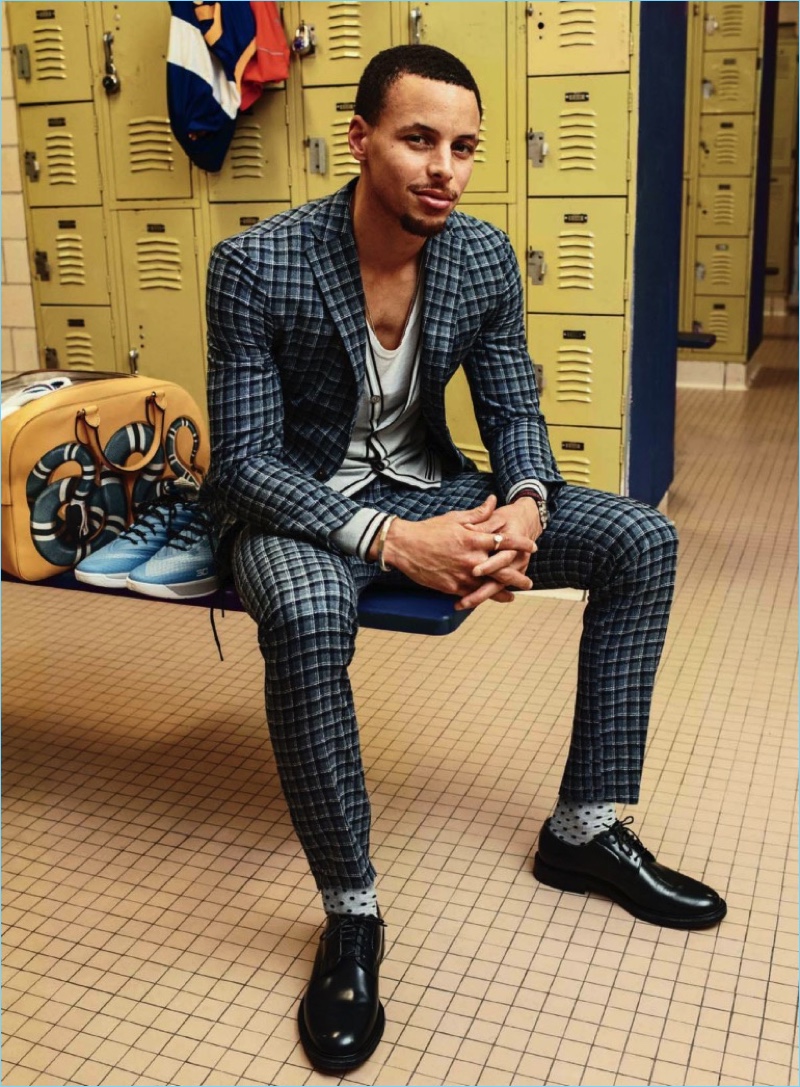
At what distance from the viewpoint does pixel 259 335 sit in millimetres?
1869

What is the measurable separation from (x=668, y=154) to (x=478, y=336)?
2.06 metres

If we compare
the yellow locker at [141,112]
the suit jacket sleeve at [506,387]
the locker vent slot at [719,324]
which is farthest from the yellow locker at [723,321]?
the suit jacket sleeve at [506,387]

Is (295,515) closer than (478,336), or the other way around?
(295,515)

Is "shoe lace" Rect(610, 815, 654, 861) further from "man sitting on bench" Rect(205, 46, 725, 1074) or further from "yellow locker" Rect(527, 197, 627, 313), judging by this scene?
"yellow locker" Rect(527, 197, 627, 313)

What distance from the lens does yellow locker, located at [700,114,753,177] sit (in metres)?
6.16

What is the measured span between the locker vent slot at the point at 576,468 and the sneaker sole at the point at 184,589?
1741mm

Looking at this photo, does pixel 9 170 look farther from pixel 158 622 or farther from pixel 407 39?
pixel 158 622

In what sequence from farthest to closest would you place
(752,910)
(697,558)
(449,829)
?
(697,558) → (449,829) → (752,910)

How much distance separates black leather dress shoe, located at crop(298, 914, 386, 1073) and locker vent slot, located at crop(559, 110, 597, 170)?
89.4 inches

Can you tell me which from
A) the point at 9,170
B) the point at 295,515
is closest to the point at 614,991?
the point at 295,515

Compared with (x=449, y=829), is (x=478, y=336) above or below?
above

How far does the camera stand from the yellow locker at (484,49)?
3.26m

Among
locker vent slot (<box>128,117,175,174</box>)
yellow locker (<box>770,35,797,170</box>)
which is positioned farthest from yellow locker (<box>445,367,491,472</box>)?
yellow locker (<box>770,35,797,170</box>)

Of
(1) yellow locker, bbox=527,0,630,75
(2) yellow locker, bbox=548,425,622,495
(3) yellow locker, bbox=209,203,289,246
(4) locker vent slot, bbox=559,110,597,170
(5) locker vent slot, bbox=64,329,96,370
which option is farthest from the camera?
(5) locker vent slot, bbox=64,329,96,370
